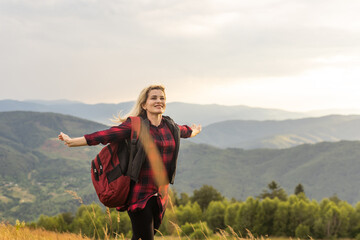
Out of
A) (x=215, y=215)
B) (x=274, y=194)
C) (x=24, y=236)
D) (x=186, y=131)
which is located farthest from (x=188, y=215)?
(x=24, y=236)

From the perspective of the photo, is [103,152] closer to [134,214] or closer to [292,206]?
[134,214]

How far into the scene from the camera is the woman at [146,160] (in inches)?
191

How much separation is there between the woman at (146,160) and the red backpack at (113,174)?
123mm

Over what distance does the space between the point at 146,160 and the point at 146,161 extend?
1 centimetres

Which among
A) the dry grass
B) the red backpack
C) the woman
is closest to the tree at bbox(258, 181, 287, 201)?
the dry grass

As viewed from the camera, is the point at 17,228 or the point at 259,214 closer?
the point at 17,228

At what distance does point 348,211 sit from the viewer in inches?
2504

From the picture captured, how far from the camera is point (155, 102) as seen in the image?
516 centimetres

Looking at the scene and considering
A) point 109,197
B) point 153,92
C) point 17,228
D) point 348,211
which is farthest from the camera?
point 348,211

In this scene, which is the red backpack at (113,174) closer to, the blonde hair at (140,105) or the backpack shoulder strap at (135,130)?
the backpack shoulder strap at (135,130)

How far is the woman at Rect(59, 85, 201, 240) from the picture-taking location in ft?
15.9

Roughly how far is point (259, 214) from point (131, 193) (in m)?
62.8

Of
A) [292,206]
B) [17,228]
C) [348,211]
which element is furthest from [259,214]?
[17,228]

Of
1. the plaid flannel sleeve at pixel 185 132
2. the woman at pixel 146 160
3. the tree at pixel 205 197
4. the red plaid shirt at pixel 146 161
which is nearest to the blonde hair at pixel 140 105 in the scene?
the woman at pixel 146 160
